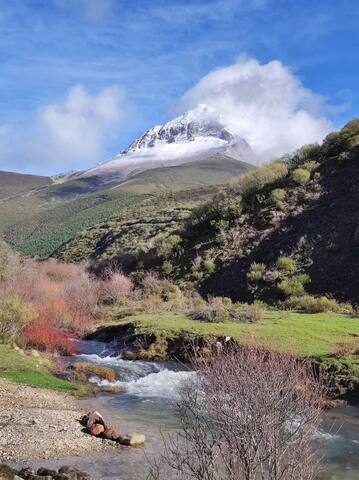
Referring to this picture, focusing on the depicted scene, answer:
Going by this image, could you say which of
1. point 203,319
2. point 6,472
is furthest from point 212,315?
point 6,472

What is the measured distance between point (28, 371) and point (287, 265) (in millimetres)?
25660

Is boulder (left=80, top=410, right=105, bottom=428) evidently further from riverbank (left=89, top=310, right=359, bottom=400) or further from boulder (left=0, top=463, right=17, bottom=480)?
riverbank (left=89, top=310, right=359, bottom=400)

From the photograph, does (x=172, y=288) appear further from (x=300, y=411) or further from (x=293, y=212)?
(x=300, y=411)

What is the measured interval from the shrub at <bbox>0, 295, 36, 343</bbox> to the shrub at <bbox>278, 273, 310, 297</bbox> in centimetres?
1926

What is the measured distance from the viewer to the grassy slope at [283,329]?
26672mm

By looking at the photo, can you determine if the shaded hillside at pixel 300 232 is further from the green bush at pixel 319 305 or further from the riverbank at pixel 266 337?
the riverbank at pixel 266 337

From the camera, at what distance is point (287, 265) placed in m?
44.9

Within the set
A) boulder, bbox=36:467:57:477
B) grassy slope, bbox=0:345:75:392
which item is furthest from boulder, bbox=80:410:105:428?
grassy slope, bbox=0:345:75:392

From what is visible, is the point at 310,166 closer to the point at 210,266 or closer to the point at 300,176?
the point at 300,176

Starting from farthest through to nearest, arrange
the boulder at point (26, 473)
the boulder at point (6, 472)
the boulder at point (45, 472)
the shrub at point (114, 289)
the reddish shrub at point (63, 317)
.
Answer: the shrub at point (114, 289) < the reddish shrub at point (63, 317) < the boulder at point (45, 472) < the boulder at point (26, 473) < the boulder at point (6, 472)

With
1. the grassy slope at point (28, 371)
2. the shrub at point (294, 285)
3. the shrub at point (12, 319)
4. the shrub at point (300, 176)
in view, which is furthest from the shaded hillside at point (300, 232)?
the grassy slope at point (28, 371)

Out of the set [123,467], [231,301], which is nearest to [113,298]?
[231,301]

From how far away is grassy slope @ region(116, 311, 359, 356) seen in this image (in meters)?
26.7

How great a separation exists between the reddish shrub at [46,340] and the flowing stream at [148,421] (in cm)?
127
